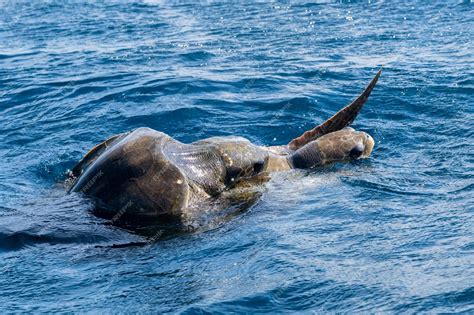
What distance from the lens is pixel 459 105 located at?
11789mm

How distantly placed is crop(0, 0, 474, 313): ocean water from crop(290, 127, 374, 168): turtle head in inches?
7.0

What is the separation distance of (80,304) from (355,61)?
10.5 meters

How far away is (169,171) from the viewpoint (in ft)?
24.4

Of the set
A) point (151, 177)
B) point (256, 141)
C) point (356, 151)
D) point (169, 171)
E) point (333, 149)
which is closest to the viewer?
point (151, 177)

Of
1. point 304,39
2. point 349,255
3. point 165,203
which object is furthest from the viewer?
point 304,39

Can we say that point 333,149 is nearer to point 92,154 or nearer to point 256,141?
point 256,141

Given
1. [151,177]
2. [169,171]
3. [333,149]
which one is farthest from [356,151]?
[151,177]

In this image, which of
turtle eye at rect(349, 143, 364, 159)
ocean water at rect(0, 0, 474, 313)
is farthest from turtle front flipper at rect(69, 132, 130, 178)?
turtle eye at rect(349, 143, 364, 159)

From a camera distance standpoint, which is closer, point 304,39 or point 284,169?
point 284,169

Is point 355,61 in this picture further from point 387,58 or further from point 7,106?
point 7,106

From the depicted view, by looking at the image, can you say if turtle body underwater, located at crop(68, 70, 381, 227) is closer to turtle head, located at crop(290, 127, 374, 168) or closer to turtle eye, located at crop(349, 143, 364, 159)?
turtle head, located at crop(290, 127, 374, 168)

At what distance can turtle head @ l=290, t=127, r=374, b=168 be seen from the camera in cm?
916

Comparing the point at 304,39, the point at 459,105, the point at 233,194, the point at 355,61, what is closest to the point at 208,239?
the point at 233,194

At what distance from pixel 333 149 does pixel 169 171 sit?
8.75 feet
